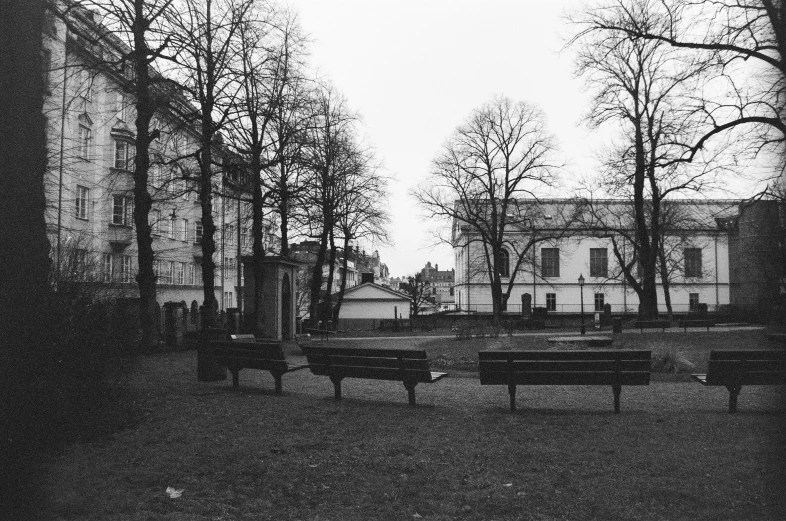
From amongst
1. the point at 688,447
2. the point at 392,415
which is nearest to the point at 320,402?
the point at 392,415

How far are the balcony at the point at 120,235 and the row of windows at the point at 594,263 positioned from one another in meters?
36.8

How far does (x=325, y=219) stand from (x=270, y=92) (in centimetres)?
1527

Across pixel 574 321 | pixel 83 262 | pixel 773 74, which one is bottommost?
pixel 574 321

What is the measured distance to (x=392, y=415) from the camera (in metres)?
7.67

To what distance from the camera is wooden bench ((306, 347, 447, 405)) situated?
842 cm

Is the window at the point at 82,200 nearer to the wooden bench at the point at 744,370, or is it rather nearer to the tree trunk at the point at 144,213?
the tree trunk at the point at 144,213

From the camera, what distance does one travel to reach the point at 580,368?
26.2ft

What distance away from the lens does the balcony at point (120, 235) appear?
32.5 metres

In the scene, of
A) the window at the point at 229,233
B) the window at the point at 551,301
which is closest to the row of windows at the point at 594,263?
the window at the point at 551,301

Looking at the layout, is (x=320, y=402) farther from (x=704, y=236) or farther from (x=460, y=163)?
(x=704, y=236)

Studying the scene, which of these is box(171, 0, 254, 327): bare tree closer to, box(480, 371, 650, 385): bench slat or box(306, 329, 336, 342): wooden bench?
box(480, 371, 650, 385): bench slat

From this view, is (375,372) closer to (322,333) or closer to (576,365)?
(576,365)

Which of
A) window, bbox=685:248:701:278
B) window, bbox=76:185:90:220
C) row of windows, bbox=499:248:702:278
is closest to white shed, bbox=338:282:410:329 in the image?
row of windows, bbox=499:248:702:278

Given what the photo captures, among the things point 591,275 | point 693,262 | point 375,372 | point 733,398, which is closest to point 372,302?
point 591,275
